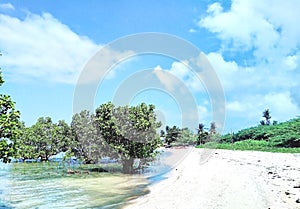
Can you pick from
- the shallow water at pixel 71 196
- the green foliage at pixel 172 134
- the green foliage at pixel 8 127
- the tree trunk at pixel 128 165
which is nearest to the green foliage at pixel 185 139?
the green foliage at pixel 172 134

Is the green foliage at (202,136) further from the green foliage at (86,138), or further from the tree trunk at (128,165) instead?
the tree trunk at (128,165)

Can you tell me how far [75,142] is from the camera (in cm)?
5091

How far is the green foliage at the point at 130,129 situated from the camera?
32.5 metres

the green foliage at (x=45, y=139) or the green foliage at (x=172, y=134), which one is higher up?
the green foliage at (x=172, y=134)

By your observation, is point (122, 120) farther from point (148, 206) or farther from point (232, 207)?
point (232, 207)

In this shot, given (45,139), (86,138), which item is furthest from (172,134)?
(86,138)

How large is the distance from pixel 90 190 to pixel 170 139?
100m

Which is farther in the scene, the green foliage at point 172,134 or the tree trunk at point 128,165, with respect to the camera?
the green foliage at point 172,134

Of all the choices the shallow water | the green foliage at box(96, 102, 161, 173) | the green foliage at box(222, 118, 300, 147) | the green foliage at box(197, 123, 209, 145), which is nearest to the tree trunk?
the green foliage at box(96, 102, 161, 173)

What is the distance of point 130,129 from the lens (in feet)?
108

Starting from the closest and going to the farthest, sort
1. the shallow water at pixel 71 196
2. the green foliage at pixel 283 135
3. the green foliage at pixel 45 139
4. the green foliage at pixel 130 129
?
the shallow water at pixel 71 196 < the green foliage at pixel 130 129 < the green foliage at pixel 283 135 < the green foliage at pixel 45 139

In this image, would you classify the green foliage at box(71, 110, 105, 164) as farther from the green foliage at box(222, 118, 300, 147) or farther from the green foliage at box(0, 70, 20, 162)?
the green foliage at box(222, 118, 300, 147)

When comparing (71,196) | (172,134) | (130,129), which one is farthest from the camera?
(172,134)

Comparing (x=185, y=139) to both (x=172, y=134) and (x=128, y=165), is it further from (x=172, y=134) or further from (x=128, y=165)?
(x=128, y=165)
